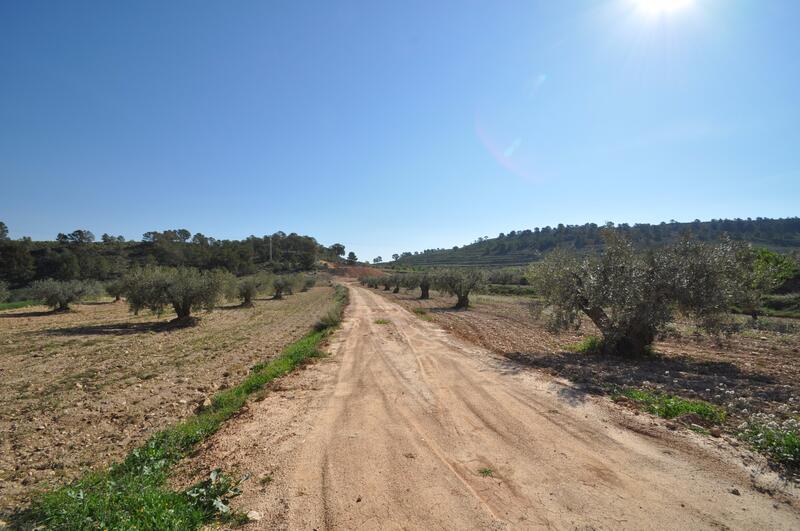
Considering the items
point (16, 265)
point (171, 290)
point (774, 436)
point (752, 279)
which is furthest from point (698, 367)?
point (16, 265)

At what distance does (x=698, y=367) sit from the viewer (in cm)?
1135

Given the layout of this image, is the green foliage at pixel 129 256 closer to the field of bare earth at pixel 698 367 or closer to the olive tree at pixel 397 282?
the olive tree at pixel 397 282

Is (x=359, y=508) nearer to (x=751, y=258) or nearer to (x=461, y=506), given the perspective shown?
(x=461, y=506)

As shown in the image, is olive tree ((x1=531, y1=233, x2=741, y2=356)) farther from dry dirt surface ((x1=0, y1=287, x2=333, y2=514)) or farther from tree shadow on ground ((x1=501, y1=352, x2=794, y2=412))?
dry dirt surface ((x1=0, y1=287, x2=333, y2=514))

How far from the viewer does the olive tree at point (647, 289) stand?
39.6 ft

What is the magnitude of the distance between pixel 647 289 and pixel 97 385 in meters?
18.3

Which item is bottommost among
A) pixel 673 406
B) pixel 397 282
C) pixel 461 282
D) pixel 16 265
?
pixel 673 406

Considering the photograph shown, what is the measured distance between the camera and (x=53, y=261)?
248ft

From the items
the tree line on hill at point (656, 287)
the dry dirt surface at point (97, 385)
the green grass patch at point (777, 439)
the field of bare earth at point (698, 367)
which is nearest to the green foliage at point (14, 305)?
the dry dirt surface at point (97, 385)

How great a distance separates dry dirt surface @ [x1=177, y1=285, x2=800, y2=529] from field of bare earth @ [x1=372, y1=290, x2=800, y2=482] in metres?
1.18

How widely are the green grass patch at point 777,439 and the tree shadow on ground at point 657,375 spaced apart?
67.2 inches

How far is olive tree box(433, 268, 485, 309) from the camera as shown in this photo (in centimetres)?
3547

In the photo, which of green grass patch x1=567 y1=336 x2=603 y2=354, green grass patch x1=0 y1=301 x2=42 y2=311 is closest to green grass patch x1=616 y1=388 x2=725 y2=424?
green grass patch x1=567 y1=336 x2=603 y2=354

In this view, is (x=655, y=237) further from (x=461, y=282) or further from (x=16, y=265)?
(x=16, y=265)
